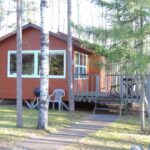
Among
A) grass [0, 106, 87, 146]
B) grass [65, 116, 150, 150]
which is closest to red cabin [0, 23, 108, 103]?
grass [0, 106, 87, 146]

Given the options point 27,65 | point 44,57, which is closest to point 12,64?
point 27,65

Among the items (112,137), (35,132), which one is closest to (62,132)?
(35,132)

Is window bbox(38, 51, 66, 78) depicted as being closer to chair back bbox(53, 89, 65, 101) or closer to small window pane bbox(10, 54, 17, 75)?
chair back bbox(53, 89, 65, 101)

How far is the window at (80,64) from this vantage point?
19250 mm

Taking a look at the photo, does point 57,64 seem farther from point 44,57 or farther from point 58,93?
point 44,57

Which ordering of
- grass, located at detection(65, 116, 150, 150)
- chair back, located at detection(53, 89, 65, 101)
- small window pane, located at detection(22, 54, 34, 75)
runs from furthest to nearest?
small window pane, located at detection(22, 54, 34, 75)
chair back, located at detection(53, 89, 65, 101)
grass, located at detection(65, 116, 150, 150)

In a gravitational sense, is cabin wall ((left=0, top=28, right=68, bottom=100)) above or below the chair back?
above

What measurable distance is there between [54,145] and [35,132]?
174 centimetres

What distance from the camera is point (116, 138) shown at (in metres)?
10.5

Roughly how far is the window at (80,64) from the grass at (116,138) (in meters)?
6.17

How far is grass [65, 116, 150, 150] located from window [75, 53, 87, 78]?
617cm

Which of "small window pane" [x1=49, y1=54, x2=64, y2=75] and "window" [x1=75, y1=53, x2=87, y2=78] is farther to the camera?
"window" [x1=75, y1=53, x2=87, y2=78]

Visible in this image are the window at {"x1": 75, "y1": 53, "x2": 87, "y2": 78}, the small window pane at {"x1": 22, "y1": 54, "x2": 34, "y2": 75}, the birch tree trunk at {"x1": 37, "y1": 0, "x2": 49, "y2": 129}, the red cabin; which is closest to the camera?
the birch tree trunk at {"x1": 37, "y1": 0, "x2": 49, "y2": 129}

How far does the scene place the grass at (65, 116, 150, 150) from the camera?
9305 mm
